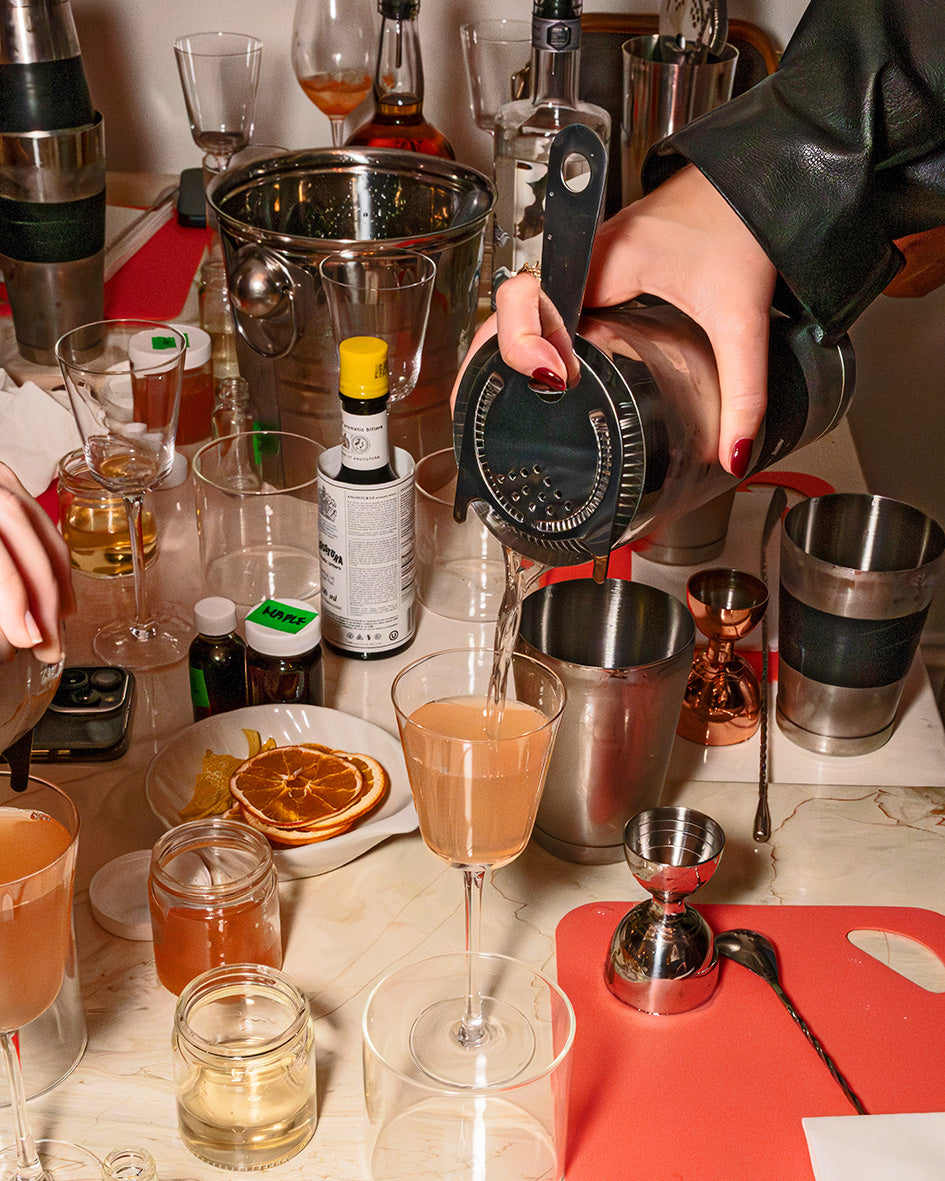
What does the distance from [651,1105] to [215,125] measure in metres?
1.28

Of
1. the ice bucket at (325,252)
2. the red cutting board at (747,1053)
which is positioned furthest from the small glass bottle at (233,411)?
the red cutting board at (747,1053)

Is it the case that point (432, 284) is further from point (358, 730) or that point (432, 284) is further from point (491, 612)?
point (358, 730)

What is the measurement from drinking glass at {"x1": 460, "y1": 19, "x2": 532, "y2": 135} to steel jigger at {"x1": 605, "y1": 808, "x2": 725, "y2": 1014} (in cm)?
120

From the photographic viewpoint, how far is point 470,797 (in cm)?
67

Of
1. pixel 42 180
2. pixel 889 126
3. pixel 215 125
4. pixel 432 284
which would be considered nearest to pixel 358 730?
pixel 432 284

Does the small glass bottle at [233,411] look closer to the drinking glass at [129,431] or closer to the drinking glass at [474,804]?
the drinking glass at [129,431]

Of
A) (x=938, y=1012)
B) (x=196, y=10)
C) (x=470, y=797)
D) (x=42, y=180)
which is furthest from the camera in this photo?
(x=196, y=10)

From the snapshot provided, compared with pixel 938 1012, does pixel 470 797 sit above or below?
above

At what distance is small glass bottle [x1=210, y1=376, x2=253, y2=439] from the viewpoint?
4.34 ft

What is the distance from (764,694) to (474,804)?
0.43 m

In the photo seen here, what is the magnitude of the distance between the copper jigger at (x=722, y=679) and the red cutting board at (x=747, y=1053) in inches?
7.0

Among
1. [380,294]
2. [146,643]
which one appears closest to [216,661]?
[146,643]

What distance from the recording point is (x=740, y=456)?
71 centimetres

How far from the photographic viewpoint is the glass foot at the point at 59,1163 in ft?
2.12
